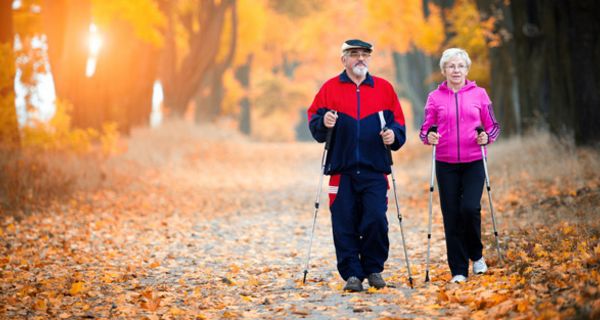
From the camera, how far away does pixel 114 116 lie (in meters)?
25.3

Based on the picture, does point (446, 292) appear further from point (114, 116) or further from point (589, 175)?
point (114, 116)

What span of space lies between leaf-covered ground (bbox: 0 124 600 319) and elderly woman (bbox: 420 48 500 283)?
0.43m

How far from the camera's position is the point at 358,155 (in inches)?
297

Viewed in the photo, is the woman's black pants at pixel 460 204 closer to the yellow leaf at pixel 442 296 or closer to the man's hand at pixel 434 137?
the man's hand at pixel 434 137

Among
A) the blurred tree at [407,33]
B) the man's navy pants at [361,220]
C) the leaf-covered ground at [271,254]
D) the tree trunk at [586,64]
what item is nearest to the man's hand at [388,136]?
the man's navy pants at [361,220]

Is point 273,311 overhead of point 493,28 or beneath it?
beneath

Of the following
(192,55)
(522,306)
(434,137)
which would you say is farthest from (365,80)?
(192,55)

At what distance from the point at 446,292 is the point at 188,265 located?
3.48 metres

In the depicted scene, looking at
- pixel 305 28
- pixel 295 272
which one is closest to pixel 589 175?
pixel 295 272

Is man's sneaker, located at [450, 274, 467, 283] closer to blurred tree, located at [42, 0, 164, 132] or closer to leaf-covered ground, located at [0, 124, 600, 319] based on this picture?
leaf-covered ground, located at [0, 124, 600, 319]

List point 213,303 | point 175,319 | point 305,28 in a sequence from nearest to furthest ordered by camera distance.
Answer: point 175,319 → point 213,303 → point 305,28

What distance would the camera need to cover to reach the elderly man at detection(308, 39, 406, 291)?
7535 millimetres

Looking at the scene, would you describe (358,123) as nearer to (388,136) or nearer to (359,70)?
(388,136)

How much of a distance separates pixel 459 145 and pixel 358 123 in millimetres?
914
